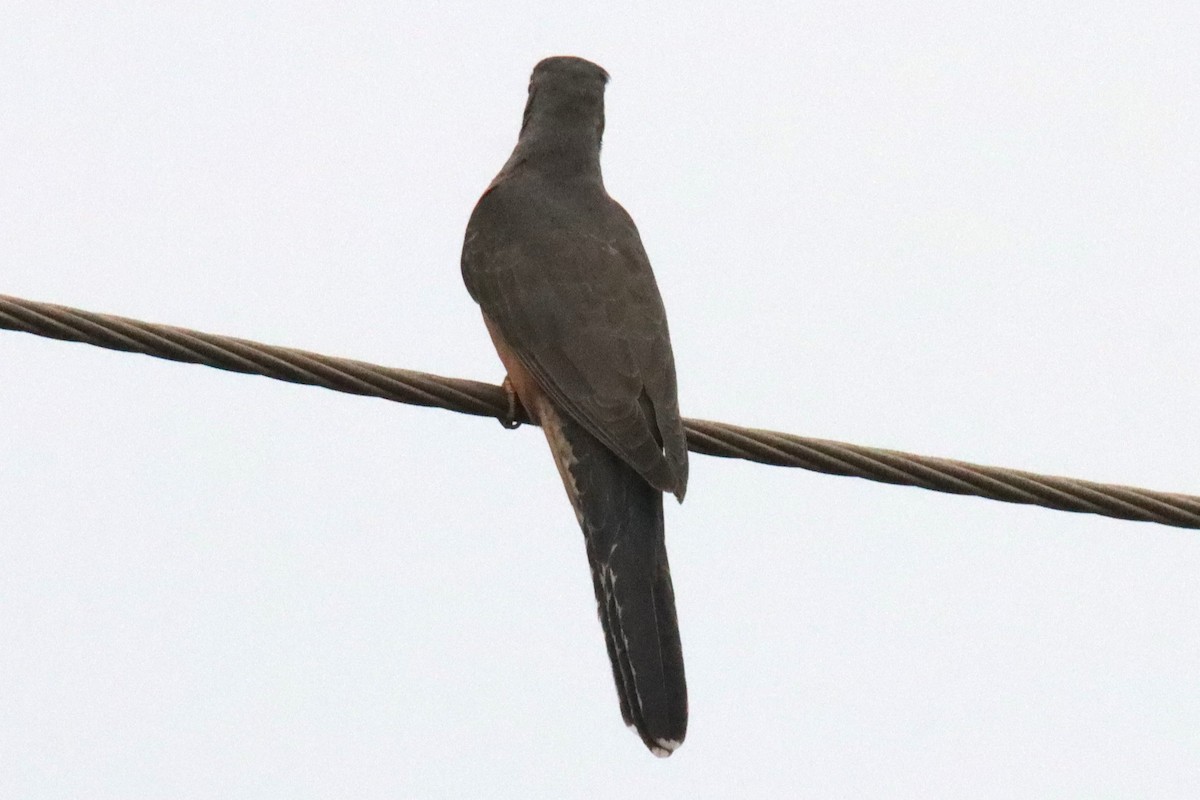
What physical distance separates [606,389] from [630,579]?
2.04 ft

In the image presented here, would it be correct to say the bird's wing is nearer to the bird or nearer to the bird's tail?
the bird

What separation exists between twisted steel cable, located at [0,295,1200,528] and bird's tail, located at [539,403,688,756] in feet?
3.18

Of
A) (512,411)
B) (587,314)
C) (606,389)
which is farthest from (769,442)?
(587,314)

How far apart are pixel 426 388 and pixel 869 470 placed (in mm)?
1281

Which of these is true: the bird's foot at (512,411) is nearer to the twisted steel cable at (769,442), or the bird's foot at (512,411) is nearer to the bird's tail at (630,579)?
the bird's tail at (630,579)

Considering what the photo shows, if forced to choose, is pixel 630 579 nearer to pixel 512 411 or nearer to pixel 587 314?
pixel 512 411

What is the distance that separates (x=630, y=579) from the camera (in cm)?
634

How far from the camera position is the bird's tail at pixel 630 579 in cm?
616

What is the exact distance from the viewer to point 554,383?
6496 millimetres

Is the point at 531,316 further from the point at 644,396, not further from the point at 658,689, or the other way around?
the point at 658,689

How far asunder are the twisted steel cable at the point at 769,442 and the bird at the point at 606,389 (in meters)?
0.79

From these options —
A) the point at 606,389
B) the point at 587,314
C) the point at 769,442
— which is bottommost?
the point at 769,442

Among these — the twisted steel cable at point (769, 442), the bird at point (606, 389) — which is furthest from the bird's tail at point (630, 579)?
the twisted steel cable at point (769, 442)

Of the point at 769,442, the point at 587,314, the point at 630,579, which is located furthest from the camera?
the point at 587,314
